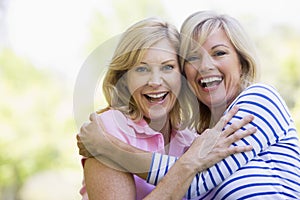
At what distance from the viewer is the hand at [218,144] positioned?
1.38 meters

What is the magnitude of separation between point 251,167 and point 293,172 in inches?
4.8

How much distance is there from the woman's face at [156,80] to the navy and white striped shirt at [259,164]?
0.20m

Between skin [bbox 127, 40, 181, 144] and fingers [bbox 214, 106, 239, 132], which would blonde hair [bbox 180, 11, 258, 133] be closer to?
skin [bbox 127, 40, 181, 144]

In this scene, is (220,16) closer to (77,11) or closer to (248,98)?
(248,98)

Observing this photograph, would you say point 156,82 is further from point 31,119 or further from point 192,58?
point 31,119

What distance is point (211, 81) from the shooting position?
5.31 ft

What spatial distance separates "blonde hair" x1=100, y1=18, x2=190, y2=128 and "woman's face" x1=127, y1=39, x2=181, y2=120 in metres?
0.02

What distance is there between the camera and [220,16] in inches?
64.8

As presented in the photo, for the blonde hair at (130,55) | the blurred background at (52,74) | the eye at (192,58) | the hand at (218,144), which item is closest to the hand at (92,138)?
the blonde hair at (130,55)

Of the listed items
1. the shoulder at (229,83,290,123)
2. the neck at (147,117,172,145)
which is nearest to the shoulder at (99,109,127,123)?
the neck at (147,117,172,145)

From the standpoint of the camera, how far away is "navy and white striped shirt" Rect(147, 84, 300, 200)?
138 cm

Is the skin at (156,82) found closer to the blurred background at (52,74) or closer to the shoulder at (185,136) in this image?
the shoulder at (185,136)

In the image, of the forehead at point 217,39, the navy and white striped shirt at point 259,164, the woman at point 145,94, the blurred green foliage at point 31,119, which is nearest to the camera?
the navy and white striped shirt at point 259,164

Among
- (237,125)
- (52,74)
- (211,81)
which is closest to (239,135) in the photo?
(237,125)
